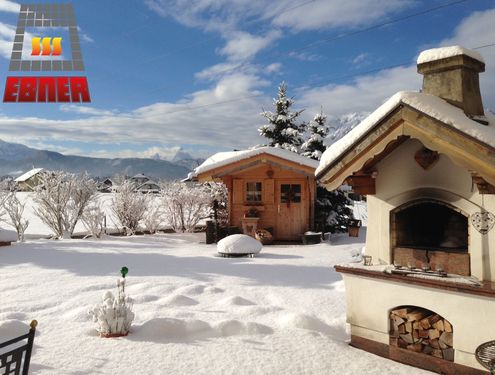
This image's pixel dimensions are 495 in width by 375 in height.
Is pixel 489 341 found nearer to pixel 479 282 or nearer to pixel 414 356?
pixel 479 282

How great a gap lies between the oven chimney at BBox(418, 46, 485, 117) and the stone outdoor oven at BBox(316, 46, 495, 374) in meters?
0.01

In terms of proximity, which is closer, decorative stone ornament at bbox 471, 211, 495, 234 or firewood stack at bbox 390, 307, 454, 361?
decorative stone ornament at bbox 471, 211, 495, 234

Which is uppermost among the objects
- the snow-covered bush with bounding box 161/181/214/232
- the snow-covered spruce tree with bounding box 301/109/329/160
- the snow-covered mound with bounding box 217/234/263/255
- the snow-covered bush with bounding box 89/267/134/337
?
the snow-covered spruce tree with bounding box 301/109/329/160

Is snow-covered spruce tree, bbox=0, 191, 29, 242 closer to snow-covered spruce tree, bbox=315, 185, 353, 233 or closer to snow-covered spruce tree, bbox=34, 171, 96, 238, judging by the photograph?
snow-covered spruce tree, bbox=34, 171, 96, 238

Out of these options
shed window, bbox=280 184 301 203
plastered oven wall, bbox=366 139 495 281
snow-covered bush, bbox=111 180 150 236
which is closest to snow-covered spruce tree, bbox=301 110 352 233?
shed window, bbox=280 184 301 203

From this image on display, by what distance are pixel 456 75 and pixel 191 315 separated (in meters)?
5.48

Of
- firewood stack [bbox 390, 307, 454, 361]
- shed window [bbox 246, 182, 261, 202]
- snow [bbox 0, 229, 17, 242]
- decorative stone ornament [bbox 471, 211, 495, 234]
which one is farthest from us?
shed window [bbox 246, 182, 261, 202]

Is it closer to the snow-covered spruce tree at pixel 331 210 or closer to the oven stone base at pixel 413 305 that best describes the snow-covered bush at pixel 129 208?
the snow-covered spruce tree at pixel 331 210

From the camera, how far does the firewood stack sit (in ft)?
16.2

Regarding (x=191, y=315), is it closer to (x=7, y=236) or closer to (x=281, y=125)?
(x=7, y=236)

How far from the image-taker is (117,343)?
5.59 metres

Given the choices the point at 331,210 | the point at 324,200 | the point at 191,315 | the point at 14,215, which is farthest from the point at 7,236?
the point at 331,210

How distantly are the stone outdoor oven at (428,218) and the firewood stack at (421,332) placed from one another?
0.01 metres

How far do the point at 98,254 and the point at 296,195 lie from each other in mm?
8690
